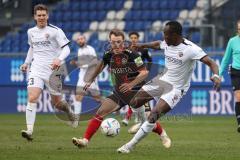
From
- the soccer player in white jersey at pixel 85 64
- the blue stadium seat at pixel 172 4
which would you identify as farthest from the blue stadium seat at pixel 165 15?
the soccer player in white jersey at pixel 85 64

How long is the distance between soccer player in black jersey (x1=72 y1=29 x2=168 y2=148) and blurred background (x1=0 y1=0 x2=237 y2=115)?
1179 centimetres

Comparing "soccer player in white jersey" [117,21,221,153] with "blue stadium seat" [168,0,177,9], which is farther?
"blue stadium seat" [168,0,177,9]

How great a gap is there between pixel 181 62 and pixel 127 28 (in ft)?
61.4

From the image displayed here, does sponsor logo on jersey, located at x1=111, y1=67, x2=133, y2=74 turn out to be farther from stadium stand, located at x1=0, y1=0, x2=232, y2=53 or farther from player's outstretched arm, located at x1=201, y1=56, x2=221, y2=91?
stadium stand, located at x1=0, y1=0, x2=232, y2=53

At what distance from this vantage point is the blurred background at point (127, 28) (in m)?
25.4

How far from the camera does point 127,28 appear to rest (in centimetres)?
3100

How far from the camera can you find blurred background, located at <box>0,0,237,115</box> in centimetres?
2539

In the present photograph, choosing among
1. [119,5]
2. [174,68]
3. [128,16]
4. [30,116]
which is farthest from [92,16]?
[174,68]

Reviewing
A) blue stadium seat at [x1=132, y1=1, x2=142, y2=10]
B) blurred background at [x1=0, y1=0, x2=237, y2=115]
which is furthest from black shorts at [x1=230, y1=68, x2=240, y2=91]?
blue stadium seat at [x1=132, y1=1, x2=142, y2=10]

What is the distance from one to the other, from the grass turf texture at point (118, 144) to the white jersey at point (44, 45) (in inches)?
55.3

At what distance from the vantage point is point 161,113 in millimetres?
12234

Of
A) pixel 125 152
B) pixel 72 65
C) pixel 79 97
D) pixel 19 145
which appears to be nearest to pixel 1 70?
pixel 72 65

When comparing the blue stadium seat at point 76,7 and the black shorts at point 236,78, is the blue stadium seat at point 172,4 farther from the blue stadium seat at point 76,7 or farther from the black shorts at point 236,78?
the black shorts at point 236,78

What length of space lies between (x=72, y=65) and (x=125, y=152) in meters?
12.6
